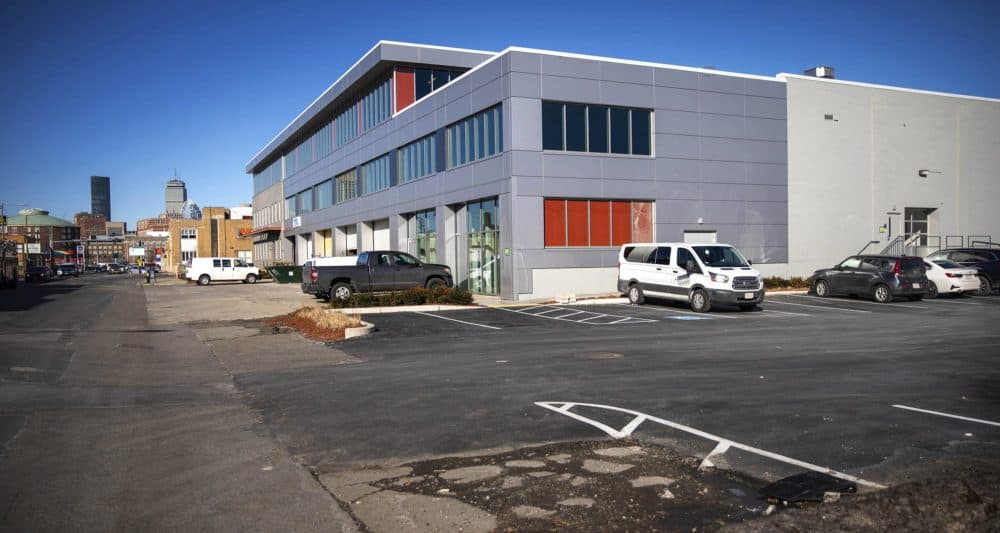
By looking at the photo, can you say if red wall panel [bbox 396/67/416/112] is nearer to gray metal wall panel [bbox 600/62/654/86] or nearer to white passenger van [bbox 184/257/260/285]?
gray metal wall panel [bbox 600/62/654/86]

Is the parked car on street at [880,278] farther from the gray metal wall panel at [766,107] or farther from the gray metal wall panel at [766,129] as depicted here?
the gray metal wall panel at [766,107]

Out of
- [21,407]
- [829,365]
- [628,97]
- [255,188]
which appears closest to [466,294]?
[628,97]

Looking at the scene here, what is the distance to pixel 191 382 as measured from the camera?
1080 centimetres

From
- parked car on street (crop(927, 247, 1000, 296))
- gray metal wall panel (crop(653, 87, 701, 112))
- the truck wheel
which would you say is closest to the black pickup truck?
the truck wheel

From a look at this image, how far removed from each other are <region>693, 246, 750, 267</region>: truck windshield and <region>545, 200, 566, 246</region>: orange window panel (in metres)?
6.83

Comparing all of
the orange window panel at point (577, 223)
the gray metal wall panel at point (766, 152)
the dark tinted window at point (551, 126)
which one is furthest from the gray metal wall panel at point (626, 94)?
the gray metal wall panel at point (766, 152)

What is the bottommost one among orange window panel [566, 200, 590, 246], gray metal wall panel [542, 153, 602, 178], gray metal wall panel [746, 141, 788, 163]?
orange window panel [566, 200, 590, 246]

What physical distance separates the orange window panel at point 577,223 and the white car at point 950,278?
1240 centimetres

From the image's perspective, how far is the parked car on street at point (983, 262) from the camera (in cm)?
2716

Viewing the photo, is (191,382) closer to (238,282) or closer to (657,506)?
(657,506)

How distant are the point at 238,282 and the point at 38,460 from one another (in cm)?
5021

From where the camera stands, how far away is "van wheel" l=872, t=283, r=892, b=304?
24067 millimetres

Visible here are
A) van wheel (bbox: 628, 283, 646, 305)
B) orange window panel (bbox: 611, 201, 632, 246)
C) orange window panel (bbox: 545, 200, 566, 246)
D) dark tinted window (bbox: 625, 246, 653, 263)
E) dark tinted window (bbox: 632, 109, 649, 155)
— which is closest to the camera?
dark tinted window (bbox: 625, 246, 653, 263)

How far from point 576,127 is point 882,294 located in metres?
12.4
